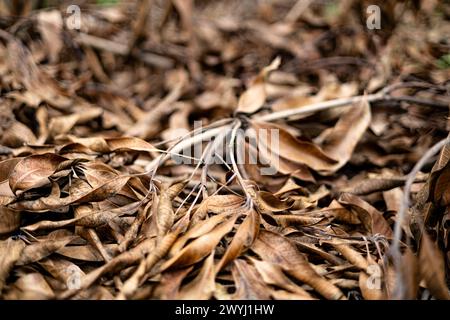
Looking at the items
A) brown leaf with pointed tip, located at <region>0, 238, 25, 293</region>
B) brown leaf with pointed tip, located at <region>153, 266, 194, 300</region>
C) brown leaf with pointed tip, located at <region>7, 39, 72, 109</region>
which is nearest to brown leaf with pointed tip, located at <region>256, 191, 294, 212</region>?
brown leaf with pointed tip, located at <region>153, 266, 194, 300</region>

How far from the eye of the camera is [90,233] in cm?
88

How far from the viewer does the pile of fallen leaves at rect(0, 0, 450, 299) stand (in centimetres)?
82

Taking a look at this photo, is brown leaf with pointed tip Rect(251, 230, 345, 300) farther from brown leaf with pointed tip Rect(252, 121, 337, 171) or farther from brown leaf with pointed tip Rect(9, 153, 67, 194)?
brown leaf with pointed tip Rect(9, 153, 67, 194)

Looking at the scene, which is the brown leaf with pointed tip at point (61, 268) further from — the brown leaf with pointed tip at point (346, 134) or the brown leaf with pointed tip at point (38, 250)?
the brown leaf with pointed tip at point (346, 134)

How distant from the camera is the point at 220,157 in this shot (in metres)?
1.03

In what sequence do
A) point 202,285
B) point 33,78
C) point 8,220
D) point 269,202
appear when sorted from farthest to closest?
point 33,78 → point 269,202 → point 8,220 → point 202,285

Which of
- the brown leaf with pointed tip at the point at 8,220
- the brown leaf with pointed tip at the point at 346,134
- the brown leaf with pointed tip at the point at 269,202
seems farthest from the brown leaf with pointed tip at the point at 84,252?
the brown leaf with pointed tip at the point at 346,134

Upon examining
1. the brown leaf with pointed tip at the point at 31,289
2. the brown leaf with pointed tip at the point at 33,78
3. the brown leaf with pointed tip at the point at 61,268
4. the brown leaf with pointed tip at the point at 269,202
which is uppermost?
the brown leaf with pointed tip at the point at 33,78

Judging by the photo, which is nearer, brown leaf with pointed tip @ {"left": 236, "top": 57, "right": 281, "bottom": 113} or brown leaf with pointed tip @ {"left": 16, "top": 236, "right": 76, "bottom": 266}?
brown leaf with pointed tip @ {"left": 16, "top": 236, "right": 76, "bottom": 266}

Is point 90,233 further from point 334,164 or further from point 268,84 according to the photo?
point 268,84

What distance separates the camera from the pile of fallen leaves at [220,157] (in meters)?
0.82

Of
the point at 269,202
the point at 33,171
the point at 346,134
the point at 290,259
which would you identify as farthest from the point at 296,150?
the point at 33,171

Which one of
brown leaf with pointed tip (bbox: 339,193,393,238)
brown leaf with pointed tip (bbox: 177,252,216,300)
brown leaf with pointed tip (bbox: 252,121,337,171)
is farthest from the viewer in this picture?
brown leaf with pointed tip (bbox: 252,121,337,171)

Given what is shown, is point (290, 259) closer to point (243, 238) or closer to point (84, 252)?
point (243, 238)
